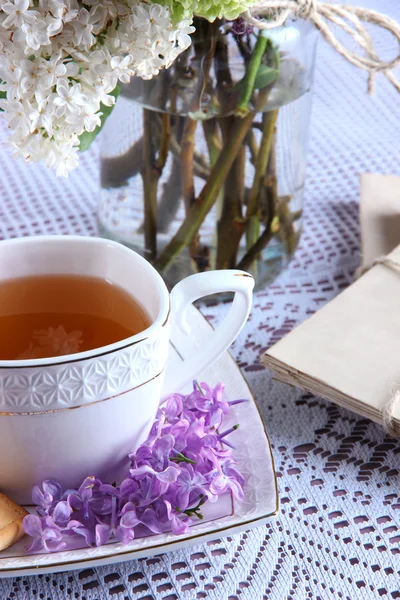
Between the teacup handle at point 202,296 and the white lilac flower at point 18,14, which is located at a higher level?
the white lilac flower at point 18,14

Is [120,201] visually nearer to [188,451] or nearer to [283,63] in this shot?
[283,63]

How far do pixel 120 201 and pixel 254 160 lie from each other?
18 cm

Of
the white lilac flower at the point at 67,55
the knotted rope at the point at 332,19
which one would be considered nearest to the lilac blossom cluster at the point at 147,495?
the white lilac flower at the point at 67,55

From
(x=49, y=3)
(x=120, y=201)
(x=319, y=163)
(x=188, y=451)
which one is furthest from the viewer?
(x=319, y=163)

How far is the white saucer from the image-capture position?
57cm

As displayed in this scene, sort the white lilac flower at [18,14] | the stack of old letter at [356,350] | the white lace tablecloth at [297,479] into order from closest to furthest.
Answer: the white lilac flower at [18,14] < the white lace tablecloth at [297,479] < the stack of old letter at [356,350]

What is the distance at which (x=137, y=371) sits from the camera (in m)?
0.60

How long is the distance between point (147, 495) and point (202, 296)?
0.17 m

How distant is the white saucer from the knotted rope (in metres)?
0.37

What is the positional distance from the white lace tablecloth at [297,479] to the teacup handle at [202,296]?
4.9 inches

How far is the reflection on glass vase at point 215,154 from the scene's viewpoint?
84 cm

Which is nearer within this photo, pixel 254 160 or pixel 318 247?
pixel 254 160

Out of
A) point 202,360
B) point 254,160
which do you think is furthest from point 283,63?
point 202,360

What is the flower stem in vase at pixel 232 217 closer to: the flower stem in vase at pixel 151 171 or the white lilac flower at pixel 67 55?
the flower stem in vase at pixel 151 171
